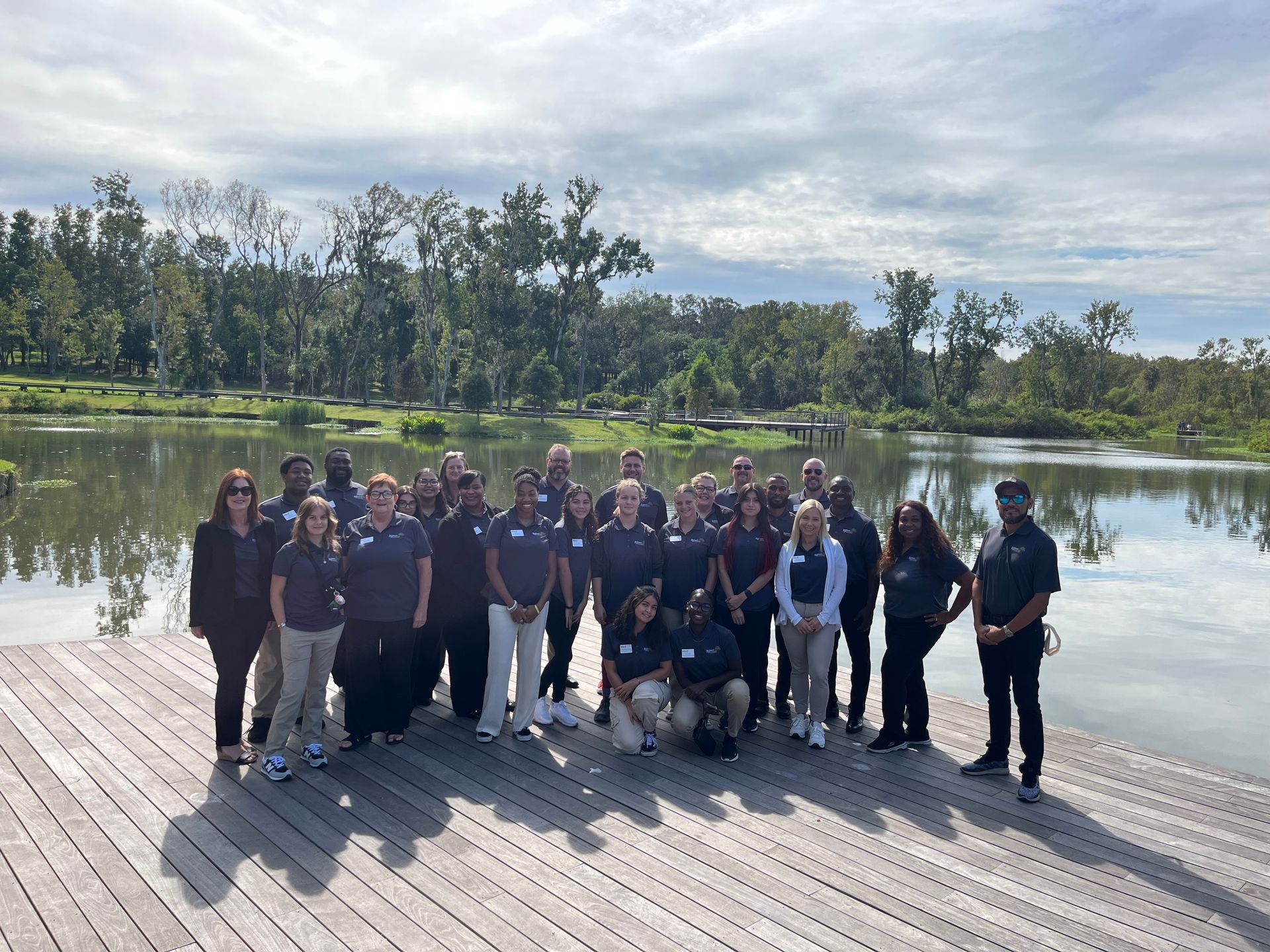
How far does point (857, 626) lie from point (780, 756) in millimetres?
976

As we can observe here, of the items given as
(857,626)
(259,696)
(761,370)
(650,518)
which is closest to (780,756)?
(857,626)

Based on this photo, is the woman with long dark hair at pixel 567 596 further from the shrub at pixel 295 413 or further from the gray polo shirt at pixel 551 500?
the shrub at pixel 295 413

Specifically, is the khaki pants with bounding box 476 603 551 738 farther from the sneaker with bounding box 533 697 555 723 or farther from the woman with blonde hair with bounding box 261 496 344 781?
the woman with blonde hair with bounding box 261 496 344 781

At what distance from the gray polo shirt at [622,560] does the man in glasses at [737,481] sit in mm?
811

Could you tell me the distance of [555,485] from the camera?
648 cm

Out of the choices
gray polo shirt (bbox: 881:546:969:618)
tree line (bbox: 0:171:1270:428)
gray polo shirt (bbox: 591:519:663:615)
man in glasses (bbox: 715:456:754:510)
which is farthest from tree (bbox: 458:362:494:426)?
gray polo shirt (bbox: 881:546:969:618)

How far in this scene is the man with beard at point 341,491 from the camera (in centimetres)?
559

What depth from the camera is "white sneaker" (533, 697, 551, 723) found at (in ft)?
18.9

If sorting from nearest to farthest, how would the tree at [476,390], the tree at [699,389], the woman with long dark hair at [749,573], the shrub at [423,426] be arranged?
1. the woman with long dark hair at [749,573]
2. the shrub at [423,426]
3. the tree at [476,390]
4. the tree at [699,389]

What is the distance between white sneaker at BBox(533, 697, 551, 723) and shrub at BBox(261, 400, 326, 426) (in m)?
40.8

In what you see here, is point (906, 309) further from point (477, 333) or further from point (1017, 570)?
point (1017, 570)

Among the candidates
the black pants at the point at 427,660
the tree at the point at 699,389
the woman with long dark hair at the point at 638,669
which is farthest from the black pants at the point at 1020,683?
the tree at the point at 699,389

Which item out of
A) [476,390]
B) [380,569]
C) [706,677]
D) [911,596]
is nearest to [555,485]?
[380,569]

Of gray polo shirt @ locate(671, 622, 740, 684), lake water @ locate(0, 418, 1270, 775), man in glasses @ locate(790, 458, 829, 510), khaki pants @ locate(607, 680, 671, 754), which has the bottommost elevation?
lake water @ locate(0, 418, 1270, 775)
